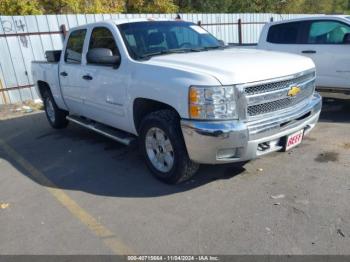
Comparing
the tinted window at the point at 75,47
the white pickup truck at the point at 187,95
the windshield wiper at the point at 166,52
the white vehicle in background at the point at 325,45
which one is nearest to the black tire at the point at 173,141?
the white pickup truck at the point at 187,95

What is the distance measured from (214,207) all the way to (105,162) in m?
2.14

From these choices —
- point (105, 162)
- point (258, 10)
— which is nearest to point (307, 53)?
point (105, 162)

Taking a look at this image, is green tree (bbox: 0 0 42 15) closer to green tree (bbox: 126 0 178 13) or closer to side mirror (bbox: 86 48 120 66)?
green tree (bbox: 126 0 178 13)

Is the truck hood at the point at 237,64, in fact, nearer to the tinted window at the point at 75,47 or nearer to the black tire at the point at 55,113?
the tinted window at the point at 75,47

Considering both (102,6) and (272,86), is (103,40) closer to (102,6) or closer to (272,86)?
(272,86)

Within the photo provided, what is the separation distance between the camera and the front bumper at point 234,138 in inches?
139

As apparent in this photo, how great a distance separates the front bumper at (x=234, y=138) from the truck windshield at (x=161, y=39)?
132 centimetres

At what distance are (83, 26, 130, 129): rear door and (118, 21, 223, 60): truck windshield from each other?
8.1 inches

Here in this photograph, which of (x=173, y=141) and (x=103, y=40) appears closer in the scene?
(x=173, y=141)

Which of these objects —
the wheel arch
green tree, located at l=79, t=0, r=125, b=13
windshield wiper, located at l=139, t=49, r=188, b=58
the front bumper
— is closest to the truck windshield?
windshield wiper, located at l=139, t=49, r=188, b=58

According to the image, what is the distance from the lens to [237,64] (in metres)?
3.74

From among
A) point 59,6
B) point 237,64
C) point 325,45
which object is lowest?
point 325,45

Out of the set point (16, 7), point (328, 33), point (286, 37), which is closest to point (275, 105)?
point (328, 33)

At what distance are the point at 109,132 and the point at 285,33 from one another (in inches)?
175
